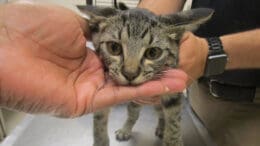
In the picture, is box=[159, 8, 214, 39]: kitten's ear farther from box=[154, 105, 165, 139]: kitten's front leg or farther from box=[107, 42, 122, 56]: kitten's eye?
box=[154, 105, 165, 139]: kitten's front leg

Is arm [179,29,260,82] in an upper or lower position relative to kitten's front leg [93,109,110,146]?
upper

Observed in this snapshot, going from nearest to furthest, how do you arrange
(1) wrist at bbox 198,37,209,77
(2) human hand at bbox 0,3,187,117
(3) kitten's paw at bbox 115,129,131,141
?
(2) human hand at bbox 0,3,187,117, (1) wrist at bbox 198,37,209,77, (3) kitten's paw at bbox 115,129,131,141

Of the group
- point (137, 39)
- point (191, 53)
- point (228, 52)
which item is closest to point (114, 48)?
point (137, 39)

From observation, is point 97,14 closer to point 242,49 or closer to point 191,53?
point 191,53

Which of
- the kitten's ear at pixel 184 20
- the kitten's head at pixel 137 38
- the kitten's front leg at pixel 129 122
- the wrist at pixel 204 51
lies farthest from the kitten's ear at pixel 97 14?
the kitten's front leg at pixel 129 122

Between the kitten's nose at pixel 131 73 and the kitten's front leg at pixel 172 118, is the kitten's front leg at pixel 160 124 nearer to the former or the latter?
the kitten's front leg at pixel 172 118

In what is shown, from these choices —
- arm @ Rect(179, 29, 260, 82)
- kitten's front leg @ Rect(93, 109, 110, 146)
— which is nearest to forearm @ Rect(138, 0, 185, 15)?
arm @ Rect(179, 29, 260, 82)

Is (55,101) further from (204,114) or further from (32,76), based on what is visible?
(204,114)
